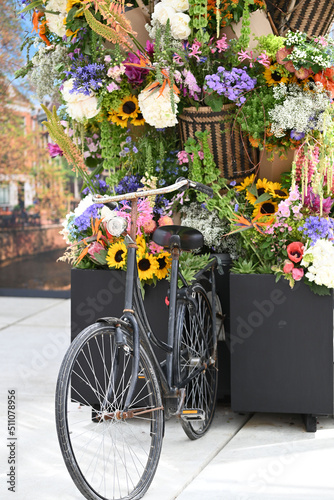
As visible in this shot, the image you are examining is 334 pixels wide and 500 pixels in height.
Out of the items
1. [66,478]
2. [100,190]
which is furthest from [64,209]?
[66,478]

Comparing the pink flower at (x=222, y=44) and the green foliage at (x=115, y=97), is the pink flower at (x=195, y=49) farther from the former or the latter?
the green foliage at (x=115, y=97)

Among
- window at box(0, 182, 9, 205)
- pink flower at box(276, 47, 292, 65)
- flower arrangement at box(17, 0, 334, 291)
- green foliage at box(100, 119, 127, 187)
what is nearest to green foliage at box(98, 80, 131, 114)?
flower arrangement at box(17, 0, 334, 291)

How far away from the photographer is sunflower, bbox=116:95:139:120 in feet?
10.9

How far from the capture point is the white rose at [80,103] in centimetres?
324

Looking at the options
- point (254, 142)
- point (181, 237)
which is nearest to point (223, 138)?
point (254, 142)

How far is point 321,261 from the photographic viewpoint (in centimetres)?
299

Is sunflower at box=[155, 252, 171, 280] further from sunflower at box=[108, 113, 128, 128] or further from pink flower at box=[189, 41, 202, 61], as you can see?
pink flower at box=[189, 41, 202, 61]

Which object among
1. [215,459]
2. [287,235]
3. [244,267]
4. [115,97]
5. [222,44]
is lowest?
[215,459]

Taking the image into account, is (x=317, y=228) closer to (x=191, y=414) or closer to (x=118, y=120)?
(x=191, y=414)

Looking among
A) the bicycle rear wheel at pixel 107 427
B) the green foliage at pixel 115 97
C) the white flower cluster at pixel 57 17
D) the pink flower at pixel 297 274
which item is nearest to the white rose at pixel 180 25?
the green foliage at pixel 115 97

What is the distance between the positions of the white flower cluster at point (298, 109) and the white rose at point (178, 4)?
1.76ft

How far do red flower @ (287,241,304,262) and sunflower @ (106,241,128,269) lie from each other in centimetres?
71

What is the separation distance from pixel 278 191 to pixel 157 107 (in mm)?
686

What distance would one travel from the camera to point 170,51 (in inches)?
125
